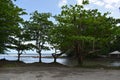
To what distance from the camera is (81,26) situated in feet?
69.6

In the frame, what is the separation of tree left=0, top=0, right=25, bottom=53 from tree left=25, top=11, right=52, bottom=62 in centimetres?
245

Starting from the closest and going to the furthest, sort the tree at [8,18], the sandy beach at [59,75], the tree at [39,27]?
the sandy beach at [59,75], the tree at [8,18], the tree at [39,27]

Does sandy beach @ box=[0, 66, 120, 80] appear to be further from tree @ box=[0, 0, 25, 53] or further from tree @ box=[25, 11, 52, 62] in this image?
tree @ box=[25, 11, 52, 62]

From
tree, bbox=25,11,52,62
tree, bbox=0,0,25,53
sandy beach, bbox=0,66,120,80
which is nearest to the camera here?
sandy beach, bbox=0,66,120,80

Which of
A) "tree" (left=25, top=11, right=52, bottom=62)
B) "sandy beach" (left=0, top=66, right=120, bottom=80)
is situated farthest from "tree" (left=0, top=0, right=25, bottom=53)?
"sandy beach" (left=0, top=66, right=120, bottom=80)

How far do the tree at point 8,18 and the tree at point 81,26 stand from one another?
341 centimetres

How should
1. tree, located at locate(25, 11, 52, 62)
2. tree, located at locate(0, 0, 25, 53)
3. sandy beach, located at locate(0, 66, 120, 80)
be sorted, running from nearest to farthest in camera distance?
sandy beach, located at locate(0, 66, 120, 80)
tree, located at locate(0, 0, 25, 53)
tree, located at locate(25, 11, 52, 62)

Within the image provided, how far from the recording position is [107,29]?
2128cm

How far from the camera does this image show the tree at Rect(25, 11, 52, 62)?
25797 mm

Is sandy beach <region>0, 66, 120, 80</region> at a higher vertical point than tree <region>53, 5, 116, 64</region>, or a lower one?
lower

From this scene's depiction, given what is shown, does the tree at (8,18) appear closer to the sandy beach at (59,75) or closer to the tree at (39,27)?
the tree at (39,27)

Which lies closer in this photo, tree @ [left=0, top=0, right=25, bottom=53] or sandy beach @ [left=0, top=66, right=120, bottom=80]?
sandy beach @ [left=0, top=66, right=120, bottom=80]

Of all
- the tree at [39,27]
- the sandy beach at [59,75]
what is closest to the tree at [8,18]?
the tree at [39,27]

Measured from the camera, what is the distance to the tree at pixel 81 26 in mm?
20562
